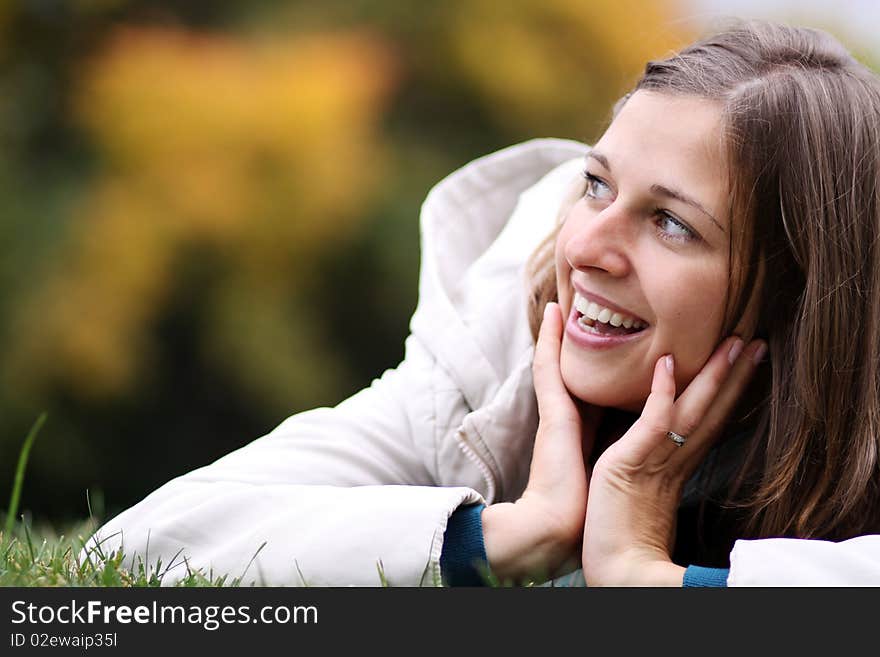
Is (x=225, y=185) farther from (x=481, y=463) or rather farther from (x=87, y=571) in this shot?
(x=87, y=571)

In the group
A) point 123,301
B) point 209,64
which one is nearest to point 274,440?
point 123,301

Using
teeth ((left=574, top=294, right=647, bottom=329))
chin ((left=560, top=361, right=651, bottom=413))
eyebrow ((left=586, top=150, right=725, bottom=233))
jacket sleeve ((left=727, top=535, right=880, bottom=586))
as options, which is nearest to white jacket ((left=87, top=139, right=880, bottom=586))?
jacket sleeve ((left=727, top=535, right=880, bottom=586))

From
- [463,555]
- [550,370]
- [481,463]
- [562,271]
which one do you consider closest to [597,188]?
[562,271]

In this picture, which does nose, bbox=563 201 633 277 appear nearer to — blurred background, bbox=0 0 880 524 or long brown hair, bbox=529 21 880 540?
long brown hair, bbox=529 21 880 540

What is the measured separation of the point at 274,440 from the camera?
2.46 meters

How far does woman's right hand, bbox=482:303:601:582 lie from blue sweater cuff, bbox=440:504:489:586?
2 cm

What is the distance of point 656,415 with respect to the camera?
228 centimetres

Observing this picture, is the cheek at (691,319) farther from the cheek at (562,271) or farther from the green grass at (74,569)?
the green grass at (74,569)

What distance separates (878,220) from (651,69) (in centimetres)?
57

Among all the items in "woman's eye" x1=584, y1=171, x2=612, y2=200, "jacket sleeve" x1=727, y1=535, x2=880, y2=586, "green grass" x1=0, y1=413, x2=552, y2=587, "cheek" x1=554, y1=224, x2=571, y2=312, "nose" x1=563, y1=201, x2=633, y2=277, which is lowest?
"green grass" x1=0, y1=413, x2=552, y2=587

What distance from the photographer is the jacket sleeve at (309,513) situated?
204 centimetres

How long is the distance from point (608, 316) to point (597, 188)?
0.30 metres

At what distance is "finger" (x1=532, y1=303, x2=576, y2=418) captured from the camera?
241 centimetres

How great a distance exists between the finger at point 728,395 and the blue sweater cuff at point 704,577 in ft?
1.35
